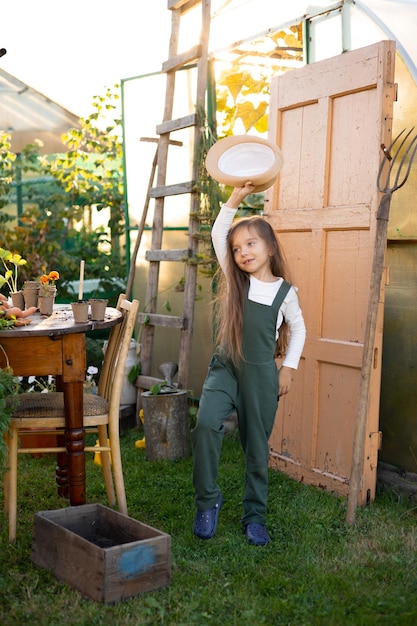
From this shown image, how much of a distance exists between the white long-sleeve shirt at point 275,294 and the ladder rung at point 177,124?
1.78 metres

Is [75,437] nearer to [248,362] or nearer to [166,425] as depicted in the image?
[248,362]

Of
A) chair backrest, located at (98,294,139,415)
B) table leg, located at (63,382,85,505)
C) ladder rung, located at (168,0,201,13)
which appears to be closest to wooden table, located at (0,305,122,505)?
table leg, located at (63,382,85,505)

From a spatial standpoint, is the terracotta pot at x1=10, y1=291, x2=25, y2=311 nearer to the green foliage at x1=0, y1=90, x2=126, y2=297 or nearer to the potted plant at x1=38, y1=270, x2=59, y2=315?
the potted plant at x1=38, y1=270, x2=59, y2=315

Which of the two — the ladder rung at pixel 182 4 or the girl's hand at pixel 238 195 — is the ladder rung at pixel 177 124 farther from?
the girl's hand at pixel 238 195

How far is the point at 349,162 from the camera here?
4312mm

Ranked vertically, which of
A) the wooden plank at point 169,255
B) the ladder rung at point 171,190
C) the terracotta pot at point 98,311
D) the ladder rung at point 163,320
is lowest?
the ladder rung at point 163,320

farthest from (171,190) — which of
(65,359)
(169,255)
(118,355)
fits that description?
(65,359)

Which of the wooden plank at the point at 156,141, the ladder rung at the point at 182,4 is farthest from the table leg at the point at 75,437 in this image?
the ladder rung at the point at 182,4

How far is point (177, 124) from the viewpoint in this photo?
220 inches

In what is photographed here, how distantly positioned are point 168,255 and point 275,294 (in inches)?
79.1

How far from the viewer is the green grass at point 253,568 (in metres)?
3.03

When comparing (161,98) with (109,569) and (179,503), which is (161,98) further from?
(109,569)

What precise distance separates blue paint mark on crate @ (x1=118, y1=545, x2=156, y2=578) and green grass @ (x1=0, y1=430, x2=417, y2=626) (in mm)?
105

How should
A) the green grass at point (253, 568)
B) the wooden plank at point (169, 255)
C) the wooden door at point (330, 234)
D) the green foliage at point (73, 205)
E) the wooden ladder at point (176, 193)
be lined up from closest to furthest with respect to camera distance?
the green grass at point (253, 568) < the wooden door at point (330, 234) < the wooden ladder at point (176, 193) < the wooden plank at point (169, 255) < the green foliage at point (73, 205)
